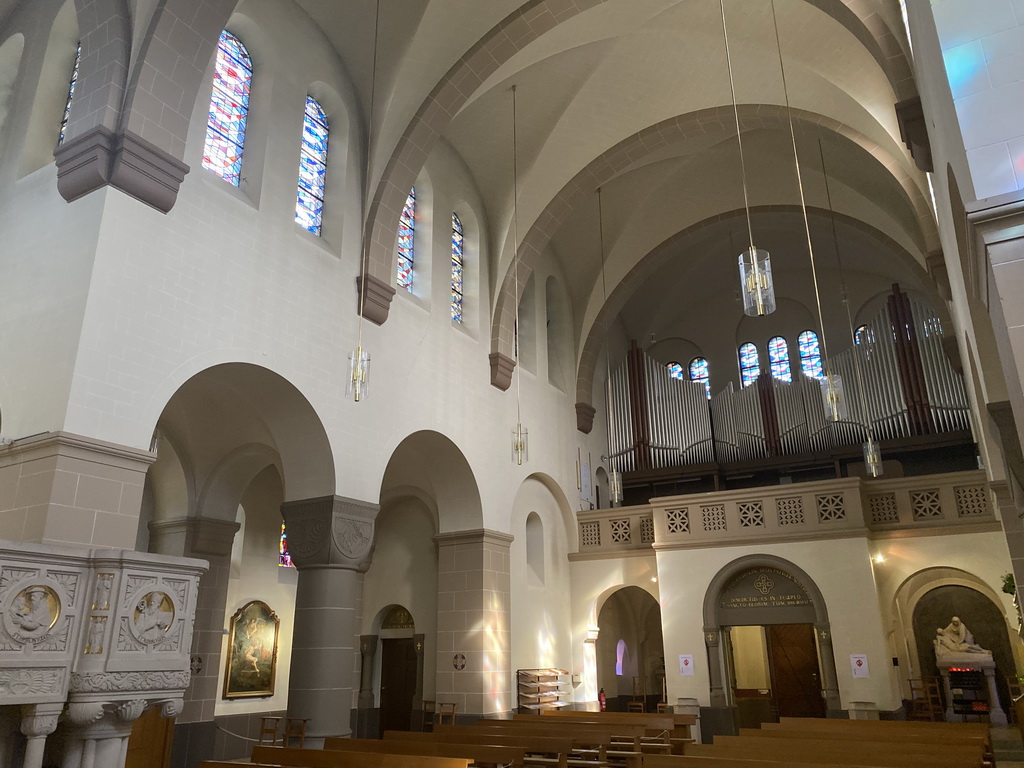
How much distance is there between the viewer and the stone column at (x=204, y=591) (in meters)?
11.0

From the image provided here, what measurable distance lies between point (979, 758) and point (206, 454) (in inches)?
397

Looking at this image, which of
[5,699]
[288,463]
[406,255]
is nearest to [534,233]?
[406,255]

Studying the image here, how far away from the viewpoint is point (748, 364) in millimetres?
20062

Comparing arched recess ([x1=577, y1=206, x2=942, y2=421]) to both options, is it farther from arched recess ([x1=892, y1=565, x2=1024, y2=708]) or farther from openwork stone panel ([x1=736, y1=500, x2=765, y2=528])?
arched recess ([x1=892, y1=565, x2=1024, y2=708])

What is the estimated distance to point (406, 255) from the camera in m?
12.5

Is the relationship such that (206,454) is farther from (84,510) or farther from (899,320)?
(899,320)

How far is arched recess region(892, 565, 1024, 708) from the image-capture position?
42.3 feet

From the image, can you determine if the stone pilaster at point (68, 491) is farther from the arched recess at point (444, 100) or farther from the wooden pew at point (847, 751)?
the wooden pew at point (847, 751)

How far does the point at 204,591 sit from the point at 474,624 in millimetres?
3995

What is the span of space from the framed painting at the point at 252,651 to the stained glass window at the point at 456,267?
19.6 feet

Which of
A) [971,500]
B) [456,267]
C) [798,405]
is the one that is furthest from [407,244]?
[971,500]

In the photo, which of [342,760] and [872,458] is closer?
[342,760]

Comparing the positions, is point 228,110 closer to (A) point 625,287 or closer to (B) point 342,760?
(B) point 342,760

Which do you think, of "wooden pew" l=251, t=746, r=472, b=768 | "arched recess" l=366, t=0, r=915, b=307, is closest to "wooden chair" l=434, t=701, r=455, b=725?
"wooden pew" l=251, t=746, r=472, b=768
